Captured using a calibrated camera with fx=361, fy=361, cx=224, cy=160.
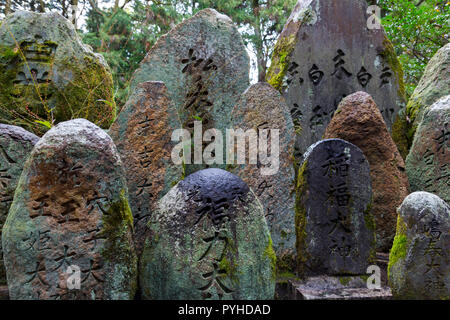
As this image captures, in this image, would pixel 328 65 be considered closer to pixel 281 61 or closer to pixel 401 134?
pixel 281 61

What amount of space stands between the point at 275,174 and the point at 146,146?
1.40 meters

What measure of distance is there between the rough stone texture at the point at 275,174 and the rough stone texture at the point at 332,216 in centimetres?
44

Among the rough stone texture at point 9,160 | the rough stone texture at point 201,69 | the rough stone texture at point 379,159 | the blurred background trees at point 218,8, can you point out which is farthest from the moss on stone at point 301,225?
the blurred background trees at point 218,8

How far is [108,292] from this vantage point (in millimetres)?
2197

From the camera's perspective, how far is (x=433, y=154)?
4.47 m

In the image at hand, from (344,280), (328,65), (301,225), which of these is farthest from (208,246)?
(328,65)

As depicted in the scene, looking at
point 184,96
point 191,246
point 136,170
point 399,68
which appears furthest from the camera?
point 399,68

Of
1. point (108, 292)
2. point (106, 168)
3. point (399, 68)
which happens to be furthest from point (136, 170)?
point (399, 68)

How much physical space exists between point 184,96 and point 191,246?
118 inches

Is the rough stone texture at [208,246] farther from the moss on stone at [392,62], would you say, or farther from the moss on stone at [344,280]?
the moss on stone at [392,62]

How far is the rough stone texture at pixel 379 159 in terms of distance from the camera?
4410 mm

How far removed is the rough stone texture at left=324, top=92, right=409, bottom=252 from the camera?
4.41 m

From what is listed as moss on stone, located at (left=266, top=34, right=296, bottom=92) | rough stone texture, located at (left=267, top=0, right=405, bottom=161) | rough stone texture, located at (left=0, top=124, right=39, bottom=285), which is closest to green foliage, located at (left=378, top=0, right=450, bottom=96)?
rough stone texture, located at (left=267, top=0, right=405, bottom=161)
